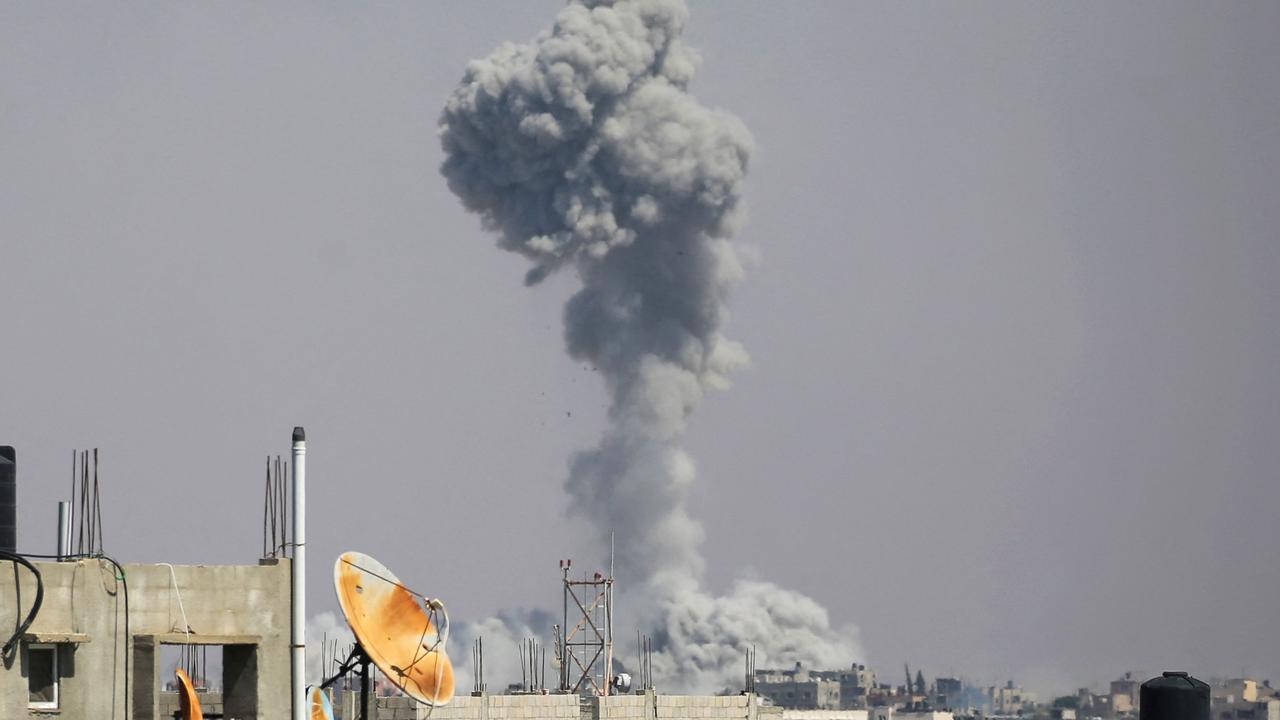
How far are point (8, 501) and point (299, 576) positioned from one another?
4.47 metres

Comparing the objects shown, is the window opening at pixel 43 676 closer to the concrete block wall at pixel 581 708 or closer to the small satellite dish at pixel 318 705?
the small satellite dish at pixel 318 705

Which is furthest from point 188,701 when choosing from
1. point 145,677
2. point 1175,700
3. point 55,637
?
point 1175,700

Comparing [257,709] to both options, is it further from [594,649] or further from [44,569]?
[594,649]

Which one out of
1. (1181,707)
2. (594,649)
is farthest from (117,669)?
(594,649)

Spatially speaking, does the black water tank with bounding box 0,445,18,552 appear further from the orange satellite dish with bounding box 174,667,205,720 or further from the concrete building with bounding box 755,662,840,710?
the concrete building with bounding box 755,662,840,710

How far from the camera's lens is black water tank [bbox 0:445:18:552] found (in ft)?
105

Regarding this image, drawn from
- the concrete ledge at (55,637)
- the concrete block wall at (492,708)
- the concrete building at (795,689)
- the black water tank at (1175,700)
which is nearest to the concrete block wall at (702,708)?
the concrete block wall at (492,708)

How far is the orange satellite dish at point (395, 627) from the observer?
1297 inches

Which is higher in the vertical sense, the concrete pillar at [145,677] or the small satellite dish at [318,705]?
the concrete pillar at [145,677]

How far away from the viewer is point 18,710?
29797mm

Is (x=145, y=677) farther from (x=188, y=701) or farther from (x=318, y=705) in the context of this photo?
(x=318, y=705)

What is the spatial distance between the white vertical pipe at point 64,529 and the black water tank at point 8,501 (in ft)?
7.88

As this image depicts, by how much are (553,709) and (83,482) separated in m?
45.3

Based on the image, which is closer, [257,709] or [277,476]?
[257,709]
